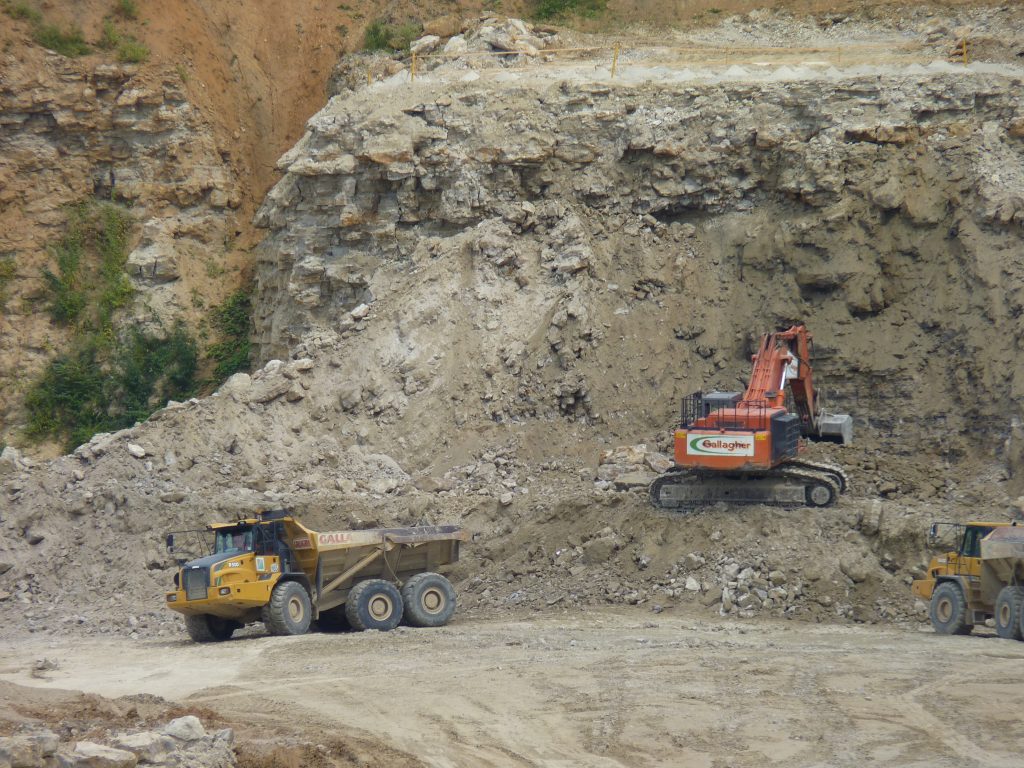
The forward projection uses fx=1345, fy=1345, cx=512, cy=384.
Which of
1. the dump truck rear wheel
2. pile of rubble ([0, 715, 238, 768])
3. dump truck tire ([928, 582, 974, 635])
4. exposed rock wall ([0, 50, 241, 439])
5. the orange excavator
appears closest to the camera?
pile of rubble ([0, 715, 238, 768])

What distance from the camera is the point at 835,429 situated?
2219 cm

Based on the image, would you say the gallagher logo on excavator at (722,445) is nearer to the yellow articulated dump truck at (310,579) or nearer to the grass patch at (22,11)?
the yellow articulated dump truck at (310,579)

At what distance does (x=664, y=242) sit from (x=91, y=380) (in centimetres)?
1326

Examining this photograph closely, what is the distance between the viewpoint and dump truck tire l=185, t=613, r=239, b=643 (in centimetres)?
1789

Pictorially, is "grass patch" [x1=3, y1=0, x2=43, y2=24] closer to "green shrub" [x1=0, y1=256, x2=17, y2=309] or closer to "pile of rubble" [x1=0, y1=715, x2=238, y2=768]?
"green shrub" [x1=0, y1=256, x2=17, y2=309]

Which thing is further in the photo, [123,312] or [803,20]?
[803,20]

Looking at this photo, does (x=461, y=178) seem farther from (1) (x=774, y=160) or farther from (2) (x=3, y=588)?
(2) (x=3, y=588)

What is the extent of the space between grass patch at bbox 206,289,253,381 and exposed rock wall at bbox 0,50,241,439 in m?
0.67

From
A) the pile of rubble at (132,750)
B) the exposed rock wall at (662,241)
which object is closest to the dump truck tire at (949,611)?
the exposed rock wall at (662,241)

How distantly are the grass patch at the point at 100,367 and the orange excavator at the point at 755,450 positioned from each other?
13.6 metres

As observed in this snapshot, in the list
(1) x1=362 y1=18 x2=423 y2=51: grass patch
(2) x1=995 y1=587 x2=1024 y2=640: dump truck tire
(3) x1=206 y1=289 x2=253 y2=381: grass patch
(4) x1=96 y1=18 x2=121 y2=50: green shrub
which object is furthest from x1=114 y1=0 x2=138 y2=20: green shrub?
(2) x1=995 y1=587 x2=1024 y2=640: dump truck tire

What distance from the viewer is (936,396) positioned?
2320 centimetres

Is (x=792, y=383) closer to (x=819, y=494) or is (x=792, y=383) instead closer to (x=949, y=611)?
(x=819, y=494)

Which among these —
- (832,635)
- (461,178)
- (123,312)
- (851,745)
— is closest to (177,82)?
(123,312)
